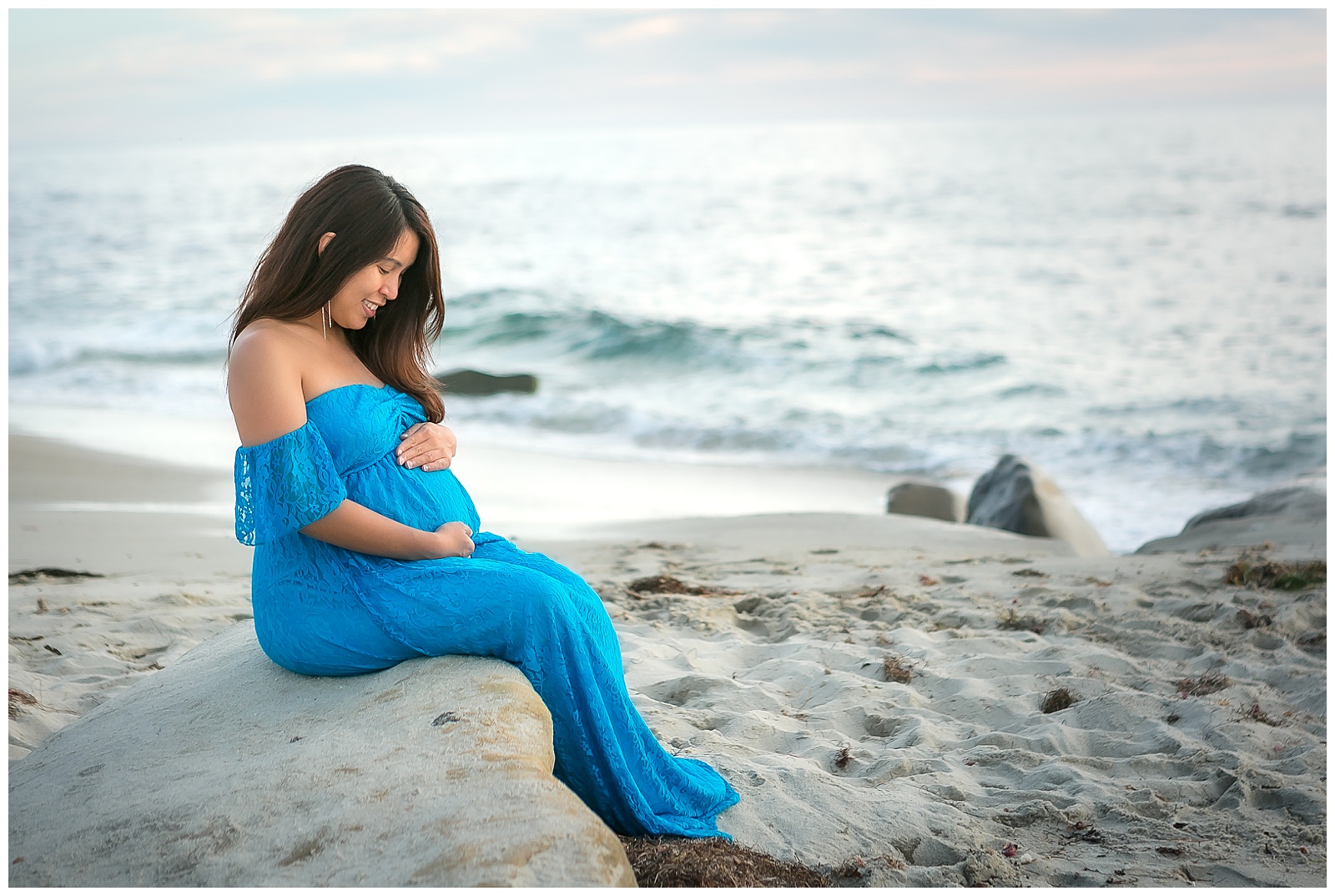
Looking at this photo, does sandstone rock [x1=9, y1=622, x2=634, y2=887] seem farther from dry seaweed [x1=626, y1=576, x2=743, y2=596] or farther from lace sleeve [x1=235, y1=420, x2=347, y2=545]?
dry seaweed [x1=626, y1=576, x2=743, y2=596]

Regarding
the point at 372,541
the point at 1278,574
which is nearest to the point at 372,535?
the point at 372,541

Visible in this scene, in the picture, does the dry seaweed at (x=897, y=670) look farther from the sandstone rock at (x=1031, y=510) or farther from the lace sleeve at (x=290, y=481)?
the sandstone rock at (x=1031, y=510)

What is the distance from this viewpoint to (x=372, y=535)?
2635mm

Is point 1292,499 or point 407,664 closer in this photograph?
point 407,664

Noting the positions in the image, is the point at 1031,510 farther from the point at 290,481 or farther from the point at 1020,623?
the point at 290,481

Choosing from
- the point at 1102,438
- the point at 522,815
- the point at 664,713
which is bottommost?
the point at 1102,438

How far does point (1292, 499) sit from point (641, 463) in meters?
5.54

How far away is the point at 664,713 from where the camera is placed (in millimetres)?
3648

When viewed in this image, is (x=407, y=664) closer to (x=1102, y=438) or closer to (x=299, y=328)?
(x=299, y=328)

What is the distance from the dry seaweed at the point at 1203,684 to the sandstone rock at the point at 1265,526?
7.67 ft

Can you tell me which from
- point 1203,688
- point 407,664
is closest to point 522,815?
point 407,664

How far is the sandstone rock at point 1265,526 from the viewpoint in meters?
6.18

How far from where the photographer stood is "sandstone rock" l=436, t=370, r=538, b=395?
1291cm

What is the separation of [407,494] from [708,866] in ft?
4.15
